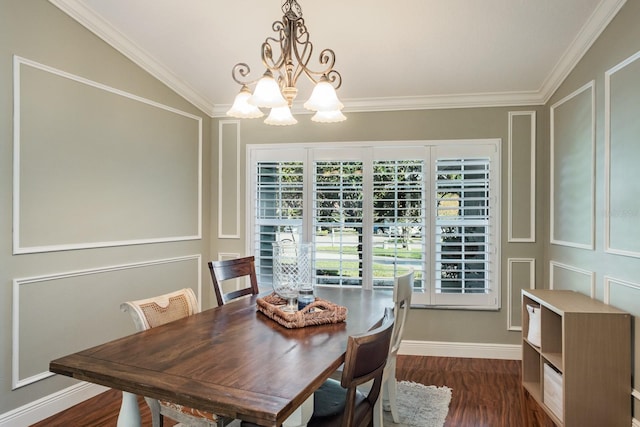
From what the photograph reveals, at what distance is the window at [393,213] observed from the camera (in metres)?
3.67

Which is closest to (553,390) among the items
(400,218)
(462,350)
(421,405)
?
(421,405)

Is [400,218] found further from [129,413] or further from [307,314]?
[129,413]

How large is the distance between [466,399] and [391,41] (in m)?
2.71

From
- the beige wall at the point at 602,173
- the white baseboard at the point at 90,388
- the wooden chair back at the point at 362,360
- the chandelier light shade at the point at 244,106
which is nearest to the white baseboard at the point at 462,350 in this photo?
the white baseboard at the point at 90,388

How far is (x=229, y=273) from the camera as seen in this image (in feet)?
8.72

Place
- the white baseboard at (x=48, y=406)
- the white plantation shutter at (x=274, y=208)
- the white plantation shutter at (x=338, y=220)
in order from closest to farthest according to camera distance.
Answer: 1. the white baseboard at (x=48, y=406)
2. the white plantation shutter at (x=338, y=220)
3. the white plantation shutter at (x=274, y=208)

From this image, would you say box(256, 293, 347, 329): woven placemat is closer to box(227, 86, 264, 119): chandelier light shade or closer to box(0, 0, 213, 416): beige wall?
box(227, 86, 264, 119): chandelier light shade

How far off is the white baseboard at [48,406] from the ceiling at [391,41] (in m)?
2.55

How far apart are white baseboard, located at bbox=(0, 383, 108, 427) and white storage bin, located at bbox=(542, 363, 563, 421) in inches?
124

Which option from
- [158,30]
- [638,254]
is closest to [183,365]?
[638,254]

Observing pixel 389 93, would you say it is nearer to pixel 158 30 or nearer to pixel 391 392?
pixel 158 30

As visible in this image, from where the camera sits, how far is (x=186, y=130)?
3918 millimetres

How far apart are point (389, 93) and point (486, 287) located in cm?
200

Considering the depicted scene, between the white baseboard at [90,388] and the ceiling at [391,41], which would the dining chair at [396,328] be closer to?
the white baseboard at [90,388]
